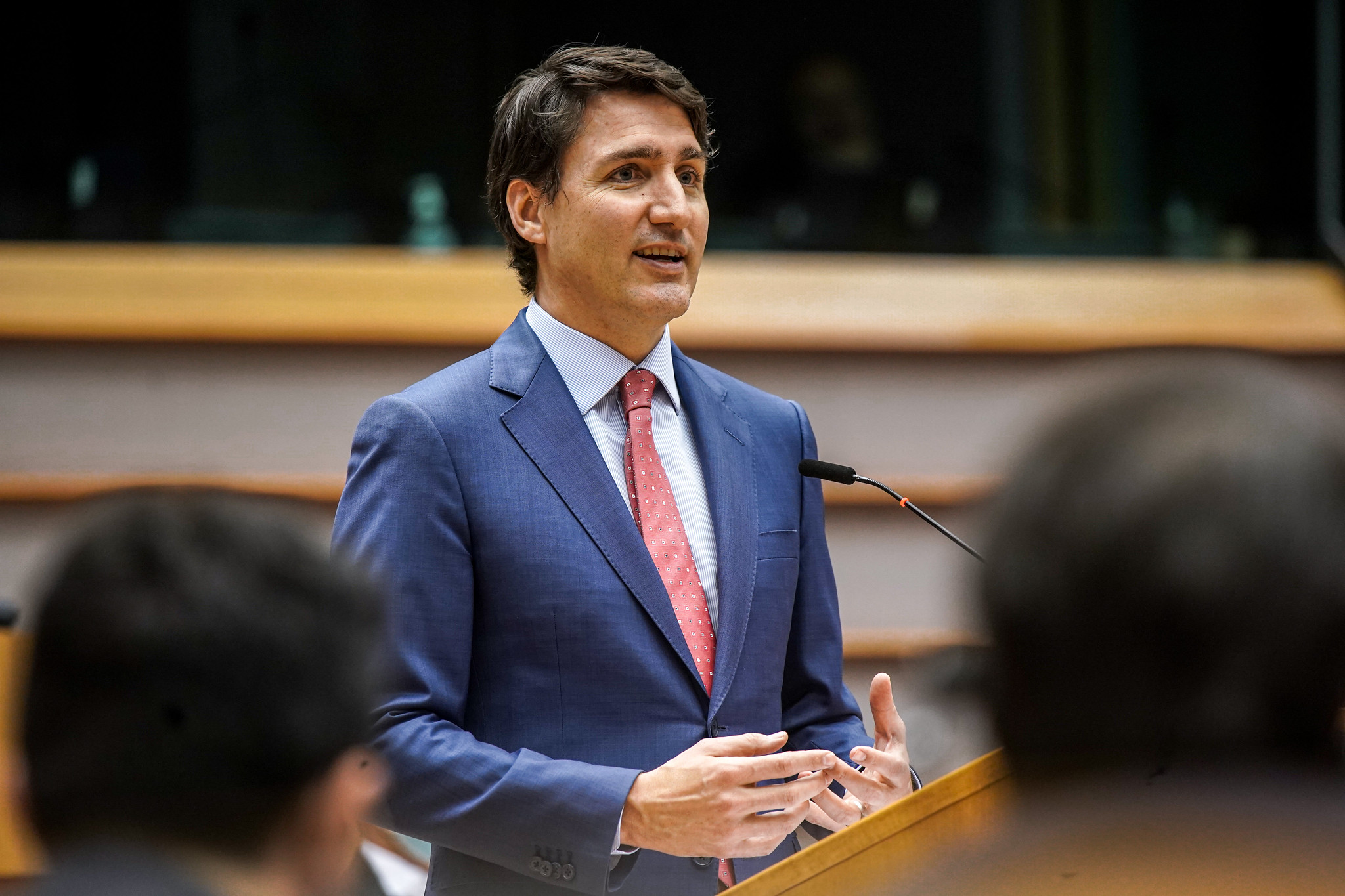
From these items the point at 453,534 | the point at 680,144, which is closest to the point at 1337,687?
the point at 453,534

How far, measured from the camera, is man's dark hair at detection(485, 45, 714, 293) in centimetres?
177

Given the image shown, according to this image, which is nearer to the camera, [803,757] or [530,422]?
[803,757]

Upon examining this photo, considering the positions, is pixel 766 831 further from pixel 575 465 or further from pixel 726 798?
pixel 575 465

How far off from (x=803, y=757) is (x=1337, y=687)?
773 mm

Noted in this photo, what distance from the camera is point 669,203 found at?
1.75m

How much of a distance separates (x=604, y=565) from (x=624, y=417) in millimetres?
242

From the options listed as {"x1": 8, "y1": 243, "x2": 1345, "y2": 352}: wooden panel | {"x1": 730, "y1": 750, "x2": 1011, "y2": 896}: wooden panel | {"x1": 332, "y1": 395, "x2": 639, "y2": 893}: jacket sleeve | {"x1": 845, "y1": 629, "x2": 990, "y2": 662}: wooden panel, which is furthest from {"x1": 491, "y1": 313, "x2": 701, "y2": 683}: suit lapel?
{"x1": 845, "y1": 629, "x2": 990, "y2": 662}: wooden panel

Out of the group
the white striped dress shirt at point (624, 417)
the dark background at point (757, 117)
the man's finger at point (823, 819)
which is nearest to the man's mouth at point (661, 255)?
the white striped dress shirt at point (624, 417)

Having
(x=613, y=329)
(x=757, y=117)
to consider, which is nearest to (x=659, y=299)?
(x=613, y=329)

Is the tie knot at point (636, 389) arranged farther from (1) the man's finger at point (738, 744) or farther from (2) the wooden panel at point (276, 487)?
(2) the wooden panel at point (276, 487)

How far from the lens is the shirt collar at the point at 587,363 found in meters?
1.73

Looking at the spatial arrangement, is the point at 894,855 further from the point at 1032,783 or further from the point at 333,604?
the point at 333,604

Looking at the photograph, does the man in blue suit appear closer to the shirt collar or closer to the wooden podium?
the shirt collar

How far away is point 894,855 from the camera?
1.10 m
